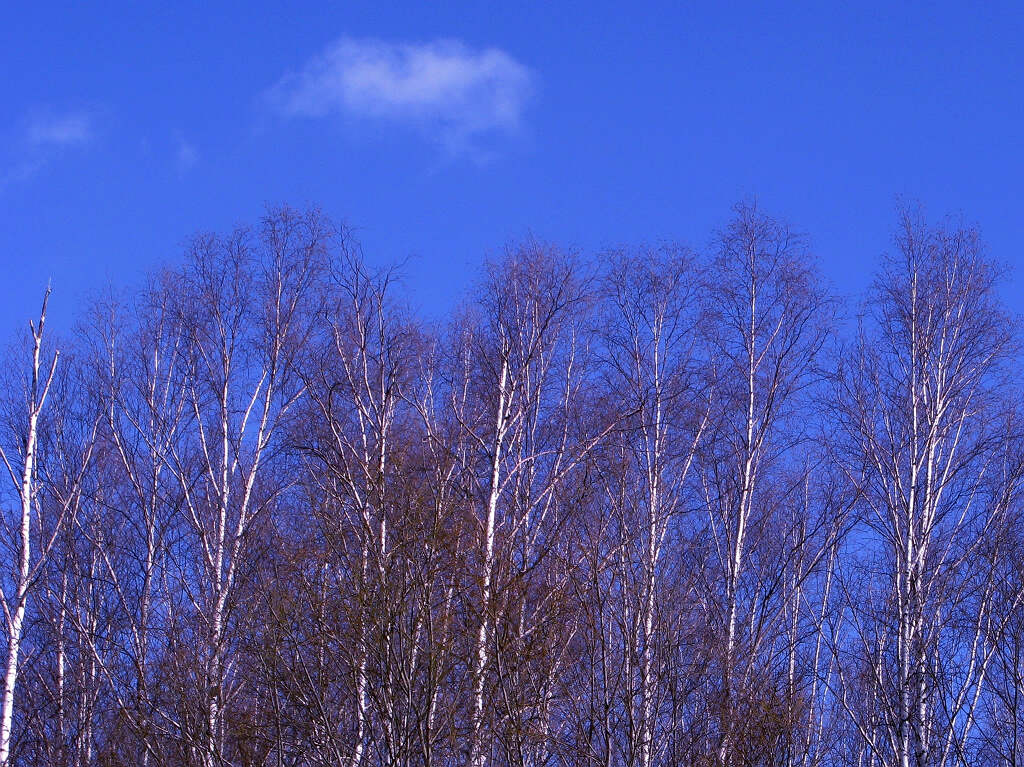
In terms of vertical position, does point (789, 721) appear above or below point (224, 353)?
below

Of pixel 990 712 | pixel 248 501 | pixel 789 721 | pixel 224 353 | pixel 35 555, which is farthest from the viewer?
pixel 990 712

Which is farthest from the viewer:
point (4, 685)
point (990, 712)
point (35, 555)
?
point (990, 712)

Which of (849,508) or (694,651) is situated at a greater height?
(849,508)

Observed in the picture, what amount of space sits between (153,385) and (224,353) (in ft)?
3.41

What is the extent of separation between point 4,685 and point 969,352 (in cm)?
1157

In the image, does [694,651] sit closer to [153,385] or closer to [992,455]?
[992,455]

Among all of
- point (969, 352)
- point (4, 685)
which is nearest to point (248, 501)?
point (4, 685)

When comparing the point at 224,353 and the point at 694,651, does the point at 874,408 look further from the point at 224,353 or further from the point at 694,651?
the point at 224,353

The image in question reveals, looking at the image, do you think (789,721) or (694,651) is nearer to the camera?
(789,721)

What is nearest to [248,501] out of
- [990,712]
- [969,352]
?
[969,352]

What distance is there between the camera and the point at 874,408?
15211 millimetres

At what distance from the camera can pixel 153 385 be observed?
51.6 ft

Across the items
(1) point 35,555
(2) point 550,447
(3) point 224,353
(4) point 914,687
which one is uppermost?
(3) point 224,353

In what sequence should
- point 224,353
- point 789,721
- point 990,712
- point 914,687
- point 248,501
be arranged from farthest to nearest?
point 990,712
point 224,353
point 248,501
point 914,687
point 789,721
